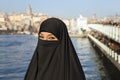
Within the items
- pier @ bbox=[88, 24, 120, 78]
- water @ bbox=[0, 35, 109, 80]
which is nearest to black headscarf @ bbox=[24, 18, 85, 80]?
pier @ bbox=[88, 24, 120, 78]

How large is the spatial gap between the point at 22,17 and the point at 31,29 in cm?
1365

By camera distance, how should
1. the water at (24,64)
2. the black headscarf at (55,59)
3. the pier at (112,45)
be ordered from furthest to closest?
1. the water at (24,64)
2. the pier at (112,45)
3. the black headscarf at (55,59)

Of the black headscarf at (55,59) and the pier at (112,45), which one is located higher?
the black headscarf at (55,59)

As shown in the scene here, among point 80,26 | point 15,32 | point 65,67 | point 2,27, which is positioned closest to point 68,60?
point 65,67

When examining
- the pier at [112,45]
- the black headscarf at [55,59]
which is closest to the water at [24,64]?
the pier at [112,45]

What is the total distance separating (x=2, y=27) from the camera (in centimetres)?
15612

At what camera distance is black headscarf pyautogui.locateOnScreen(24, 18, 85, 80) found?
291 cm

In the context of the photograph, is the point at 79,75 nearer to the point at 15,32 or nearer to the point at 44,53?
the point at 44,53

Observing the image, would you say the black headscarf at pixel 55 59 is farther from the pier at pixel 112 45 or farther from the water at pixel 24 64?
the water at pixel 24 64

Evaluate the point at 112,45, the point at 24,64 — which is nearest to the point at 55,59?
the point at 112,45

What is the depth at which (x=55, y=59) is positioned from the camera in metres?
2.92

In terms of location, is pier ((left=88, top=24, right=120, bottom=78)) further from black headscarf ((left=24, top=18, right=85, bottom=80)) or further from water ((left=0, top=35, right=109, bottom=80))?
black headscarf ((left=24, top=18, right=85, bottom=80))

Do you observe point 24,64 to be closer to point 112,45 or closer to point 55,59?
point 112,45

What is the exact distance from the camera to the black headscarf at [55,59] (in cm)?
291
